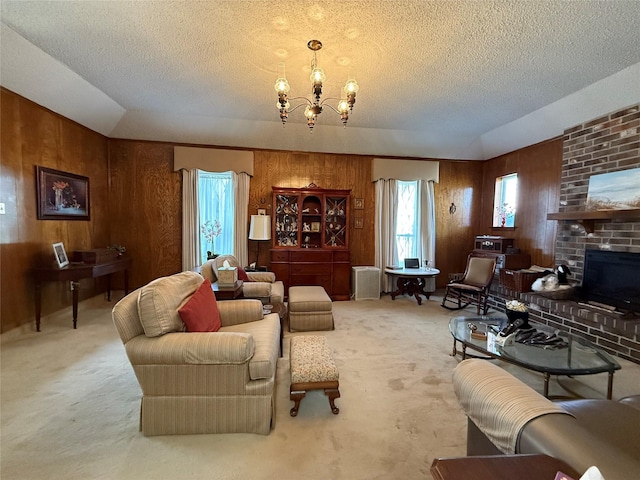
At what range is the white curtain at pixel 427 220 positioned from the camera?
221 inches

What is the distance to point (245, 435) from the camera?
1812 millimetres

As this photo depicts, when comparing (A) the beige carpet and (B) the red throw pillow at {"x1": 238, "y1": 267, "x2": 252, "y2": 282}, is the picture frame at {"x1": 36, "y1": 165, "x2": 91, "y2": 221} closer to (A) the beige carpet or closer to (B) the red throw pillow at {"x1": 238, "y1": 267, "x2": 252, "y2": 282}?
(A) the beige carpet

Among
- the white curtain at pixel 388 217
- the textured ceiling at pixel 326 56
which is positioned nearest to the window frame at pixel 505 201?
the textured ceiling at pixel 326 56

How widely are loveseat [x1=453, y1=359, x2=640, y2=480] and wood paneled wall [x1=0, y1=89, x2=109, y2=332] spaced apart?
4.43 m

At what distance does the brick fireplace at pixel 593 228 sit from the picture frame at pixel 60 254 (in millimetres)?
6020

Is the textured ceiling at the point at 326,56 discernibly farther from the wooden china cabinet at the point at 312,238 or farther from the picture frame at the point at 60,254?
the picture frame at the point at 60,254

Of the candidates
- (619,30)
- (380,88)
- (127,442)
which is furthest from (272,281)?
(619,30)

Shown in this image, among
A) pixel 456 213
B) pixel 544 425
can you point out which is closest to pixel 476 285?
pixel 456 213

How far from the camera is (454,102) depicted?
3.84 metres

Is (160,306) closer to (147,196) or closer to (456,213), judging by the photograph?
(147,196)

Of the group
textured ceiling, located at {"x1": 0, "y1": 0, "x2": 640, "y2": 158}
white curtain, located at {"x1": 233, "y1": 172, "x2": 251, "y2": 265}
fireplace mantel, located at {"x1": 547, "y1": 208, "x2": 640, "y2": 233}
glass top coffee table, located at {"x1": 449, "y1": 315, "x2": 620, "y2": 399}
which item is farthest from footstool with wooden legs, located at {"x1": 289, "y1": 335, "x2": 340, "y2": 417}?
fireplace mantel, located at {"x1": 547, "y1": 208, "x2": 640, "y2": 233}

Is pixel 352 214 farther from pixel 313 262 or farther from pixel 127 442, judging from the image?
pixel 127 442

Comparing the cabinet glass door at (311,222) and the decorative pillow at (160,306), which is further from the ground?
the cabinet glass door at (311,222)

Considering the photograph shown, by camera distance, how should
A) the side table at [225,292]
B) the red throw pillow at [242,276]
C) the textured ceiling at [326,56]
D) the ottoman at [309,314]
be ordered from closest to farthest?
1. the textured ceiling at [326,56]
2. the side table at [225,292]
3. the ottoman at [309,314]
4. the red throw pillow at [242,276]
